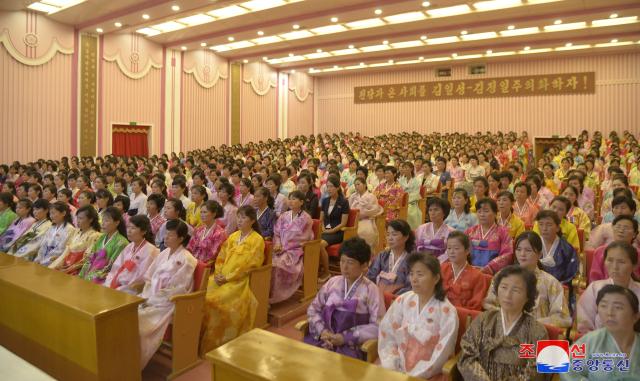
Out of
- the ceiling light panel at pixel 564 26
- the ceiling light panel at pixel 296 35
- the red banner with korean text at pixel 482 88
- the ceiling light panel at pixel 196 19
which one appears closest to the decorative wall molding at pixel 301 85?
the red banner with korean text at pixel 482 88

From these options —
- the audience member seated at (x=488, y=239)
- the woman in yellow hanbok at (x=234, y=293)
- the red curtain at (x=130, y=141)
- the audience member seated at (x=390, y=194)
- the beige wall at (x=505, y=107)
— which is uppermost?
the beige wall at (x=505, y=107)

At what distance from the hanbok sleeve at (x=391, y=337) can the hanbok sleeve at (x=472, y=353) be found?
1.12ft

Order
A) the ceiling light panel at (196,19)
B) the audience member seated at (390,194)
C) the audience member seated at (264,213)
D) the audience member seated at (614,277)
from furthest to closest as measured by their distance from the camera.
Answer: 1. the ceiling light panel at (196,19)
2. the audience member seated at (390,194)
3. the audience member seated at (264,213)
4. the audience member seated at (614,277)

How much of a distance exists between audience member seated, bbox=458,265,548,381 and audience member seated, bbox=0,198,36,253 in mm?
4607

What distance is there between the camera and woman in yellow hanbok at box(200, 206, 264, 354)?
3.61m

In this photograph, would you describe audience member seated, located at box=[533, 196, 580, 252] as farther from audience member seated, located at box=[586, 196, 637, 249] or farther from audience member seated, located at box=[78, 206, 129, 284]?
audience member seated, located at box=[78, 206, 129, 284]

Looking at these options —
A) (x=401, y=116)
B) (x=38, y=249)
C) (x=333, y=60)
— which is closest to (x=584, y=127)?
(x=401, y=116)

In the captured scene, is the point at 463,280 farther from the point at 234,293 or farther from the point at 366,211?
the point at 366,211

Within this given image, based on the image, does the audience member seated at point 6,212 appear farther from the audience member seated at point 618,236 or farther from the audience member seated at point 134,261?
the audience member seated at point 618,236

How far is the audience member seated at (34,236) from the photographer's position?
15.0 feet

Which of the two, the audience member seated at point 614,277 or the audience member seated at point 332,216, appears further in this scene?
the audience member seated at point 332,216

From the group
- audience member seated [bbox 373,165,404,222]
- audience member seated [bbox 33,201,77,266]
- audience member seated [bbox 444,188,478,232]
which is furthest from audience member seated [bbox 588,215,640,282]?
audience member seated [bbox 33,201,77,266]

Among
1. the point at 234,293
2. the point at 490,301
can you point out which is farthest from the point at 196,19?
the point at 490,301

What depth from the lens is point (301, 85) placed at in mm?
19453
